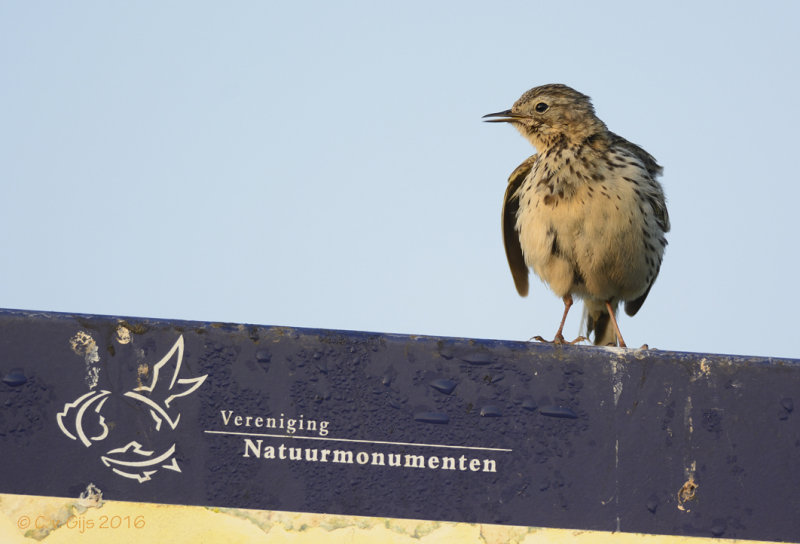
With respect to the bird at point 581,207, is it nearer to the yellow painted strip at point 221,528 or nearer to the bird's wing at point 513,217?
the bird's wing at point 513,217

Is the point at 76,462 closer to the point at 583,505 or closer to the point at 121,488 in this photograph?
the point at 121,488

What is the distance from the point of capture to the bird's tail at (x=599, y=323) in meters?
7.35

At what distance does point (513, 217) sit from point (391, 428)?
351 cm

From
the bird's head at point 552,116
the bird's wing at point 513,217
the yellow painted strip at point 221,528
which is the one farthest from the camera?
the bird's wing at point 513,217

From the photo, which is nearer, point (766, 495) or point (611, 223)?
point (766, 495)

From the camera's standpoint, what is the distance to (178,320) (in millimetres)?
4113

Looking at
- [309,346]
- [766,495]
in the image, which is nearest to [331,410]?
[309,346]

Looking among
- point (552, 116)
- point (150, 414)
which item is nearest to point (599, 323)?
point (552, 116)

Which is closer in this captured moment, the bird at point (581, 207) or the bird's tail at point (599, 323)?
the bird at point (581, 207)

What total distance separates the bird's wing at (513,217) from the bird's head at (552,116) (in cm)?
25

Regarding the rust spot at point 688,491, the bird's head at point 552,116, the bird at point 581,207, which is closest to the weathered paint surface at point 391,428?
the rust spot at point 688,491

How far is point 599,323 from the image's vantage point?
7520 mm

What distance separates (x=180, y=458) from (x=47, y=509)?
0.52 m

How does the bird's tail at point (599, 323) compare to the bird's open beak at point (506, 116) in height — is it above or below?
below
